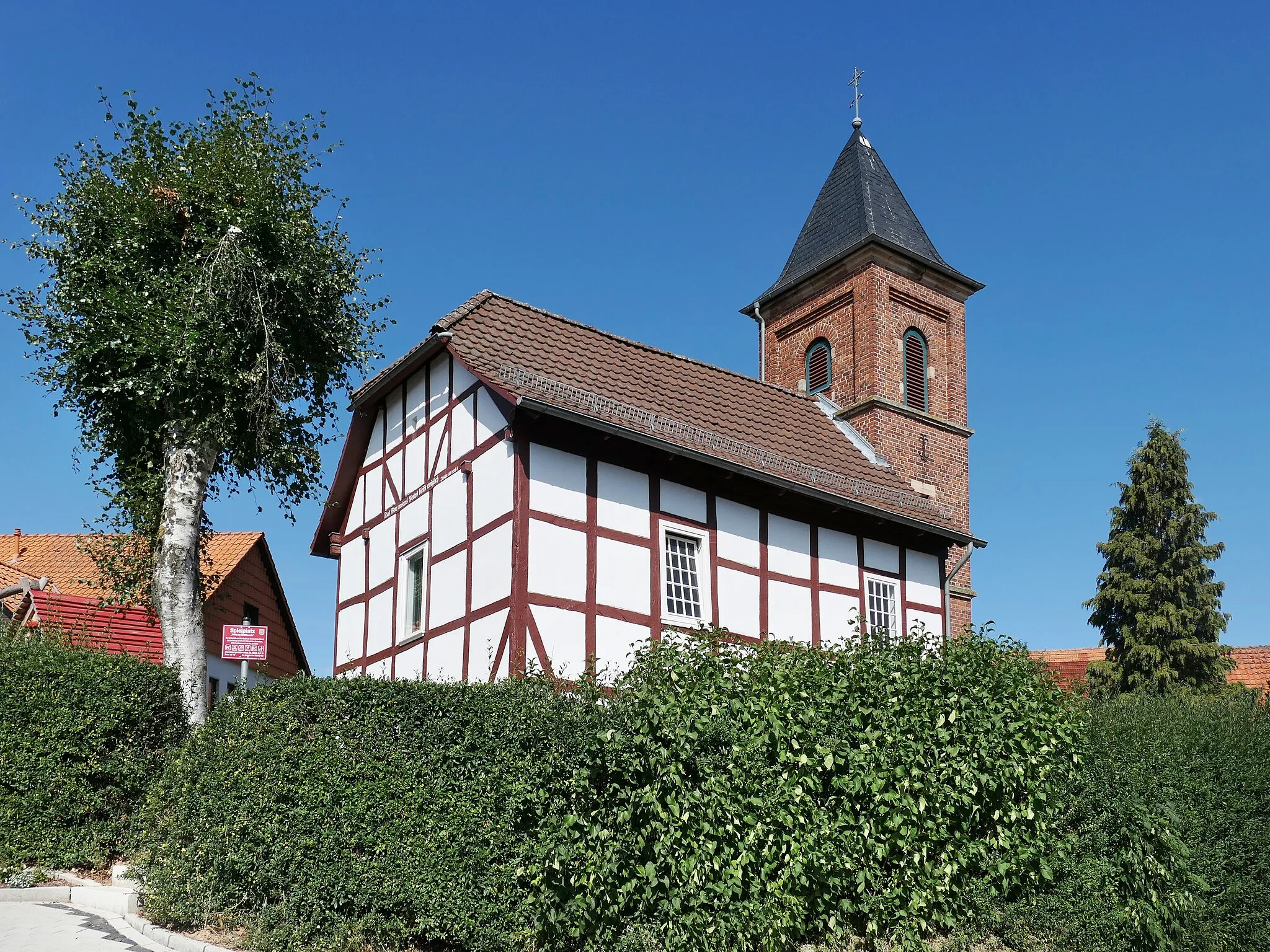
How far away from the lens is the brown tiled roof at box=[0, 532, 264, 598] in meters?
28.4

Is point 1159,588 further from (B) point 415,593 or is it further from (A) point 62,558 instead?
(A) point 62,558

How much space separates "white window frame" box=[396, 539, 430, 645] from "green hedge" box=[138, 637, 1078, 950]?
5.68 m

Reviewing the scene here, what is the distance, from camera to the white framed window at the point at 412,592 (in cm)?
1828

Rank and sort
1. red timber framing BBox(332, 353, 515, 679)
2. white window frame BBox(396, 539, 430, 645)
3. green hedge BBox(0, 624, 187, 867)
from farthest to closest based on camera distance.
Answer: white window frame BBox(396, 539, 430, 645), red timber framing BBox(332, 353, 515, 679), green hedge BBox(0, 624, 187, 867)

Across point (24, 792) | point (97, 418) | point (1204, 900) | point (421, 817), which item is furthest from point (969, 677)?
point (97, 418)

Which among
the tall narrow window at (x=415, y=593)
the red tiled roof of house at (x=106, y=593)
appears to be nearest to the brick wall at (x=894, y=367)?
the tall narrow window at (x=415, y=593)

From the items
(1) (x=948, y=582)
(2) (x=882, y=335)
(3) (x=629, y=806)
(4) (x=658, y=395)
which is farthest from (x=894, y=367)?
(3) (x=629, y=806)

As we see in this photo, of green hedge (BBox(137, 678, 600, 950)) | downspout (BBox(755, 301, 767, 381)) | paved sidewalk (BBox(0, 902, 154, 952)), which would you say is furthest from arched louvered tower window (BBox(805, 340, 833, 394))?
paved sidewalk (BBox(0, 902, 154, 952))

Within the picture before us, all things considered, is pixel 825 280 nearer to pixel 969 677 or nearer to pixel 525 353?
pixel 525 353

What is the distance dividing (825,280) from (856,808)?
18053mm

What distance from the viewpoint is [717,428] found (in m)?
19.7

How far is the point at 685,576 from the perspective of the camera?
1775 centimetres

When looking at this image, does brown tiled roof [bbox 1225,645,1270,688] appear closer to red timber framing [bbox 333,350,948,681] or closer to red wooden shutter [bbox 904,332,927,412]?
red wooden shutter [bbox 904,332,927,412]

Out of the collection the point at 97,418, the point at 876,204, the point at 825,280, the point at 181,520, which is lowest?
the point at 181,520
